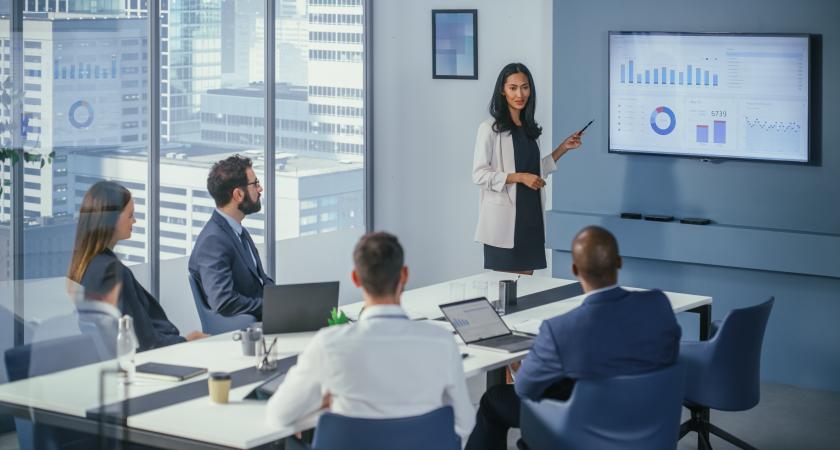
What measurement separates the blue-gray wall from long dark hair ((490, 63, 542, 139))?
0.62 meters

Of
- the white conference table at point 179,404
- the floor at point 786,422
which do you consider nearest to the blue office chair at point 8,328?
the floor at point 786,422

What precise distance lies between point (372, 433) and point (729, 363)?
2226 millimetres

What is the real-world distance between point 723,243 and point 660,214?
1.49ft

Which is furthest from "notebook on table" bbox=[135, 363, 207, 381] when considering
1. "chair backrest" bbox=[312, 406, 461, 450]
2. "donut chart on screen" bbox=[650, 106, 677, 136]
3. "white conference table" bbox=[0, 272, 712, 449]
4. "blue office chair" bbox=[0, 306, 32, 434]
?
"donut chart on screen" bbox=[650, 106, 677, 136]

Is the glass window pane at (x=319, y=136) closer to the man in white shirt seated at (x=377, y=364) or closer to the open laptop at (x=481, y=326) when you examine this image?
the open laptop at (x=481, y=326)

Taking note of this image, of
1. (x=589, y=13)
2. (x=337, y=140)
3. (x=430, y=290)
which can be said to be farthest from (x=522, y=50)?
(x=430, y=290)

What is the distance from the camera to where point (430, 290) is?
235 inches

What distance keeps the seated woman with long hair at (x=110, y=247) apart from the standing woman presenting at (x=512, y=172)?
2.47 meters

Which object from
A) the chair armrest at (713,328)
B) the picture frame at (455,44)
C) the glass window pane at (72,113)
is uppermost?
A: the picture frame at (455,44)

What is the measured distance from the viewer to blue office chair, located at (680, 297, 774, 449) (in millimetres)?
5156

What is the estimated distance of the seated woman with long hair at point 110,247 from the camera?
5.02 m

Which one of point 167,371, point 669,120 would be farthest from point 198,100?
point 167,371

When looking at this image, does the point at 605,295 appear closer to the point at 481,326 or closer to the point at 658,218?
the point at 481,326

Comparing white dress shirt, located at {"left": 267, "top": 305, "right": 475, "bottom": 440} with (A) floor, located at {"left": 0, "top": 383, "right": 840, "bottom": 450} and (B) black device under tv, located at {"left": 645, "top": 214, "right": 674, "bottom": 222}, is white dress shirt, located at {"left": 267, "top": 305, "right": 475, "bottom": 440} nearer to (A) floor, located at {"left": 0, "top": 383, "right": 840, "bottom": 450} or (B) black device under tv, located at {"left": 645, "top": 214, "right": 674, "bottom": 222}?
(A) floor, located at {"left": 0, "top": 383, "right": 840, "bottom": 450}
